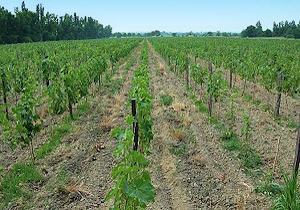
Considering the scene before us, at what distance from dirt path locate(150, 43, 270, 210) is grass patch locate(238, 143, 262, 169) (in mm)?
208

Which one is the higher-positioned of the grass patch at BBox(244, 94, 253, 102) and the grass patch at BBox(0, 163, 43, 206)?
the grass patch at BBox(0, 163, 43, 206)

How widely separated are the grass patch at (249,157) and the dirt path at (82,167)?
3095 millimetres

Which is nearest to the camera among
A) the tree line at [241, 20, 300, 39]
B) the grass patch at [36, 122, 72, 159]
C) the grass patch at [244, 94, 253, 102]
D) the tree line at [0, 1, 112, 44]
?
the grass patch at [36, 122, 72, 159]

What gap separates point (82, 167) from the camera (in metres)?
8.88

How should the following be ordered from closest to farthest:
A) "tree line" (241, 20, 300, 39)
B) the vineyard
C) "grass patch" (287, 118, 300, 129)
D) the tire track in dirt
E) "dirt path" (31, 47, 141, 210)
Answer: the vineyard → the tire track in dirt → "dirt path" (31, 47, 141, 210) → "grass patch" (287, 118, 300, 129) → "tree line" (241, 20, 300, 39)

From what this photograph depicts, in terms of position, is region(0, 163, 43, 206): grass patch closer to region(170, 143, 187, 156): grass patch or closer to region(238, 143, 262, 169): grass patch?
region(170, 143, 187, 156): grass patch

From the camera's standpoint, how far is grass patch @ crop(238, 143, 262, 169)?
9000 mm

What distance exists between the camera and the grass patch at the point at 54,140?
9750 mm

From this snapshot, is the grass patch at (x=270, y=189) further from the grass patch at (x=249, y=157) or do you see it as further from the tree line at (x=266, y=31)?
the tree line at (x=266, y=31)

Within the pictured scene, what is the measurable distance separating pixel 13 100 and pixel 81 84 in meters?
4.35

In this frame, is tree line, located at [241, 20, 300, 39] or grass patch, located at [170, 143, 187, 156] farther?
tree line, located at [241, 20, 300, 39]

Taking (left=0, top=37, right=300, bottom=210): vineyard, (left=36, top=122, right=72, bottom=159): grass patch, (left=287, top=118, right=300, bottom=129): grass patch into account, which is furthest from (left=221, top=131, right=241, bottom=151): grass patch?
(left=36, top=122, right=72, bottom=159): grass patch

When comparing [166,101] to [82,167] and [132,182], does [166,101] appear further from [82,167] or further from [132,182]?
[132,182]

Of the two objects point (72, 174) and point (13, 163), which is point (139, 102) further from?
point (13, 163)
